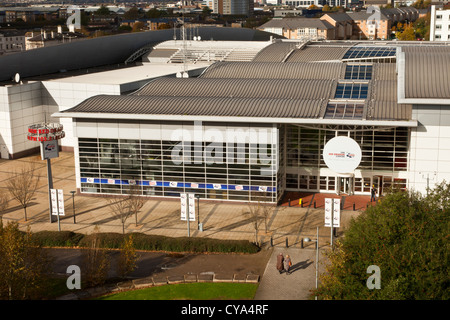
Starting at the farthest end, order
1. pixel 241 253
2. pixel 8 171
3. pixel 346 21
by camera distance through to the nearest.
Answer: pixel 346 21
pixel 8 171
pixel 241 253

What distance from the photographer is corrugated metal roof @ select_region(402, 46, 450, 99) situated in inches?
1655

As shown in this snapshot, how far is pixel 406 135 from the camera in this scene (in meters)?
44.6

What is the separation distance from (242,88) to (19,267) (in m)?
29.5

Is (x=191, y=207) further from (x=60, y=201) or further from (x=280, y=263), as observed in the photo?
(x=60, y=201)

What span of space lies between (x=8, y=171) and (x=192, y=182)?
61.8 ft

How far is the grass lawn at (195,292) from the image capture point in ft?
97.2

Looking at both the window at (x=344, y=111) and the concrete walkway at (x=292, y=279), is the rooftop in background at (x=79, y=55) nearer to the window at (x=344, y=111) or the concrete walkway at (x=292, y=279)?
the window at (x=344, y=111)

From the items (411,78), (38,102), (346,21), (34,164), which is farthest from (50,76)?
(346,21)

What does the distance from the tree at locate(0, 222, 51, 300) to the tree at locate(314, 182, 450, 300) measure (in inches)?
505

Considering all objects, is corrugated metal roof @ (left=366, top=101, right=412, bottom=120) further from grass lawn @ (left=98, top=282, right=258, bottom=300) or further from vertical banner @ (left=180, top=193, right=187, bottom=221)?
grass lawn @ (left=98, top=282, right=258, bottom=300)

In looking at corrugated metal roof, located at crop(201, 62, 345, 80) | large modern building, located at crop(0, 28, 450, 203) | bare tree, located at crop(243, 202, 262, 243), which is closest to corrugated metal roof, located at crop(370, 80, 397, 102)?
large modern building, located at crop(0, 28, 450, 203)

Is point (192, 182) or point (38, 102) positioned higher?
point (38, 102)

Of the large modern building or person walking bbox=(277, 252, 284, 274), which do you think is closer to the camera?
person walking bbox=(277, 252, 284, 274)

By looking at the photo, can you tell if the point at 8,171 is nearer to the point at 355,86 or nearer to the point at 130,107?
the point at 130,107
